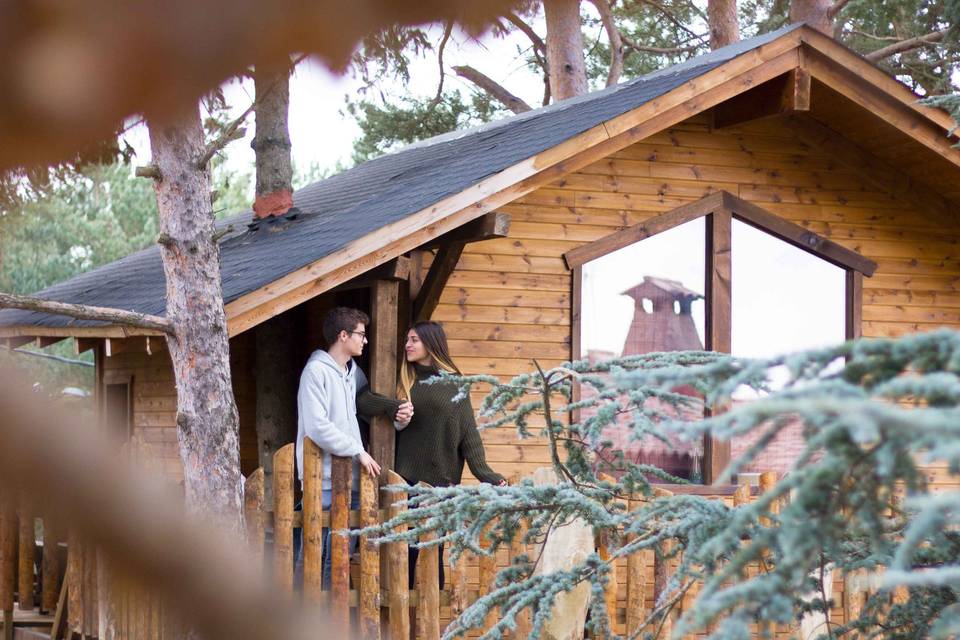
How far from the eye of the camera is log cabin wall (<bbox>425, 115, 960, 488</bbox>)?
358 inches

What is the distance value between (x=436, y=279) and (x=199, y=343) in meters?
2.51

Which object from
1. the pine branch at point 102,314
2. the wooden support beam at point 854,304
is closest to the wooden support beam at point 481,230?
the pine branch at point 102,314

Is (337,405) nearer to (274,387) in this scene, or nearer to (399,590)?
(399,590)

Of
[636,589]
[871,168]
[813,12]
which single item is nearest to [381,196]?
[871,168]

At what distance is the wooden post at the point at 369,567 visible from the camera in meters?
6.54

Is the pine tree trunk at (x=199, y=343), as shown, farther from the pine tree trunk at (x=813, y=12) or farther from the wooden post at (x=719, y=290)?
the pine tree trunk at (x=813, y=12)

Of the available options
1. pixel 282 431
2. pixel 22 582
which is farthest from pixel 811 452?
pixel 282 431

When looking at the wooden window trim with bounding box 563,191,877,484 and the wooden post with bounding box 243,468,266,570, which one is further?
the wooden window trim with bounding box 563,191,877,484

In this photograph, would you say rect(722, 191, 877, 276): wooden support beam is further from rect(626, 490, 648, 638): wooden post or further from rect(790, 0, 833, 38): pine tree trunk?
rect(790, 0, 833, 38): pine tree trunk

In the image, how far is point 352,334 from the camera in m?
7.38

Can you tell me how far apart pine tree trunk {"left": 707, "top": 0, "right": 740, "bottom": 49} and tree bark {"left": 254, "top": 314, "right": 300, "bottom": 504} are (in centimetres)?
926

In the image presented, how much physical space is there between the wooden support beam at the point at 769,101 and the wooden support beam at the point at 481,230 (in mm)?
2319

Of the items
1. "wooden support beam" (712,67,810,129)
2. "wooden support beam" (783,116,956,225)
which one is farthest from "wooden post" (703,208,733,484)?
"wooden support beam" (783,116,956,225)

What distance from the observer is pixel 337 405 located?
7117 mm
